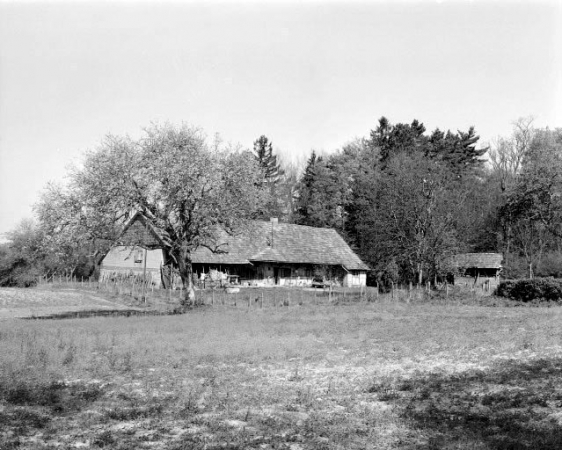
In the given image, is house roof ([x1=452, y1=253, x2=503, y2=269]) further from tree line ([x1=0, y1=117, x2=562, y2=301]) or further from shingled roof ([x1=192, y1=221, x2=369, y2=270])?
shingled roof ([x1=192, y1=221, x2=369, y2=270])

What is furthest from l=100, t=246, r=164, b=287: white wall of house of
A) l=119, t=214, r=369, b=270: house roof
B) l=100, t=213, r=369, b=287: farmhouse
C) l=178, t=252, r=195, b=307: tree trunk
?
l=178, t=252, r=195, b=307: tree trunk

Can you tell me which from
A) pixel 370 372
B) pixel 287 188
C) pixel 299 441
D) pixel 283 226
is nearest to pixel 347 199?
pixel 287 188

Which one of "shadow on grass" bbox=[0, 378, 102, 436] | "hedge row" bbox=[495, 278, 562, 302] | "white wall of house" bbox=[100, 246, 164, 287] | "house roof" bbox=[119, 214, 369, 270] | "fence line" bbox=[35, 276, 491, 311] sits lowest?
"shadow on grass" bbox=[0, 378, 102, 436]

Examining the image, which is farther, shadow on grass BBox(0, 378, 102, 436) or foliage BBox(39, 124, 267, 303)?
foliage BBox(39, 124, 267, 303)

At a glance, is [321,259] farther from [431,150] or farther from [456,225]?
[431,150]

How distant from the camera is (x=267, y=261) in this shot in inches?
2256

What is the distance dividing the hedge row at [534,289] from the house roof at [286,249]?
2178cm

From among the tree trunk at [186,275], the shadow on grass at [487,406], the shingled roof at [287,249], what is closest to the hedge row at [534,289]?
the shingled roof at [287,249]

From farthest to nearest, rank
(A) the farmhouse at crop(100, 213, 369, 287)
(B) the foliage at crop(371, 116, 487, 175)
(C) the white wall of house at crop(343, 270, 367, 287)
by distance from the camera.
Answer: (B) the foliage at crop(371, 116, 487, 175)
(C) the white wall of house at crop(343, 270, 367, 287)
(A) the farmhouse at crop(100, 213, 369, 287)

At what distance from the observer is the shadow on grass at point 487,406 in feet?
27.5

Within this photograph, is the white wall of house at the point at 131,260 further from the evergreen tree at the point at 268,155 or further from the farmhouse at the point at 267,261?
the evergreen tree at the point at 268,155

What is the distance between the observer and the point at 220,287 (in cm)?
4916

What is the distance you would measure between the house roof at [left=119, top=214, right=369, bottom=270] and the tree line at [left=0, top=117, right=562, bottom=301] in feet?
10.6

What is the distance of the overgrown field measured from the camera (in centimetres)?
873
